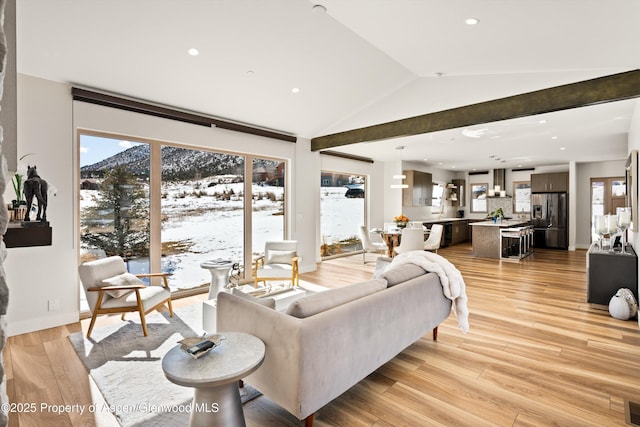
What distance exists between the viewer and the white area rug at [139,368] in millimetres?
2186

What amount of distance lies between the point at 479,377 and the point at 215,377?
2.11 m

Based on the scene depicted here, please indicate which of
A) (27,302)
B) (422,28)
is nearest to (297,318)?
(422,28)

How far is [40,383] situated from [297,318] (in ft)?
7.22

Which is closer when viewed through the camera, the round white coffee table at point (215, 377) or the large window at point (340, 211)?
the round white coffee table at point (215, 377)

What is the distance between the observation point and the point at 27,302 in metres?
3.52

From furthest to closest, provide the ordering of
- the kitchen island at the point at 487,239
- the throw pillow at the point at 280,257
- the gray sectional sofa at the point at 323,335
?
the kitchen island at the point at 487,239 → the throw pillow at the point at 280,257 → the gray sectional sofa at the point at 323,335

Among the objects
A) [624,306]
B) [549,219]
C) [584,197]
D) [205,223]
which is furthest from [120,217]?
[584,197]

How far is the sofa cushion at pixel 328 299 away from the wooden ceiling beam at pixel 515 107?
326cm

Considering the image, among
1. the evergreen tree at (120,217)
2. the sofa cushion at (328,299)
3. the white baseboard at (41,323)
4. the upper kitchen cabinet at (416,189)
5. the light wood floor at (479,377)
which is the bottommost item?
the light wood floor at (479,377)

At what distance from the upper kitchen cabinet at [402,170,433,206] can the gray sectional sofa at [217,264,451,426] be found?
6.99m

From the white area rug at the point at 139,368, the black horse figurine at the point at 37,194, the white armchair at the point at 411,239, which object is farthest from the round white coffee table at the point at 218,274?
the white armchair at the point at 411,239

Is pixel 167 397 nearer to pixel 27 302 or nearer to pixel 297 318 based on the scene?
pixel 297 318

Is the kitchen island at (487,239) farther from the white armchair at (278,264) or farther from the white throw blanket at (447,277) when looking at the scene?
the white throw blanket at (447,277)

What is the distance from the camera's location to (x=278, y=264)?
5.14 meters
